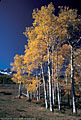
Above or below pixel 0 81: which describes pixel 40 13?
above

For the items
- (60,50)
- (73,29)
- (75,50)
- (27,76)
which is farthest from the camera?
(27,76)

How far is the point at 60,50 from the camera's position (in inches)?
541

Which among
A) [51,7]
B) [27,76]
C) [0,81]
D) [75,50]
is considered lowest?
[0,81]

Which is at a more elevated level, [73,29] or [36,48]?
[73,29]

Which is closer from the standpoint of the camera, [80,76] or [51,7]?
[51,7]

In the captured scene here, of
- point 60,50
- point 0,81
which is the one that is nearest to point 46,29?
point 60,50

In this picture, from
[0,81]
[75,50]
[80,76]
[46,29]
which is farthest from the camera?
[0,81]

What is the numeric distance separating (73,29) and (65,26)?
0.99 metres

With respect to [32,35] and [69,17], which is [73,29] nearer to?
[69,17]

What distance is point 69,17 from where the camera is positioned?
1015cm

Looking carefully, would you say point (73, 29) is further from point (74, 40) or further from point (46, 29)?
point (46, 29)

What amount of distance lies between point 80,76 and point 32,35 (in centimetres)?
1150

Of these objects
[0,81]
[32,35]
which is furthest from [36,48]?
[0,81]

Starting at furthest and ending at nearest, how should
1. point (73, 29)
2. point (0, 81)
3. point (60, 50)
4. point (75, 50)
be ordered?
point (0, 81) < point (60, 50) < point (75, 50) < point (73, 29)
